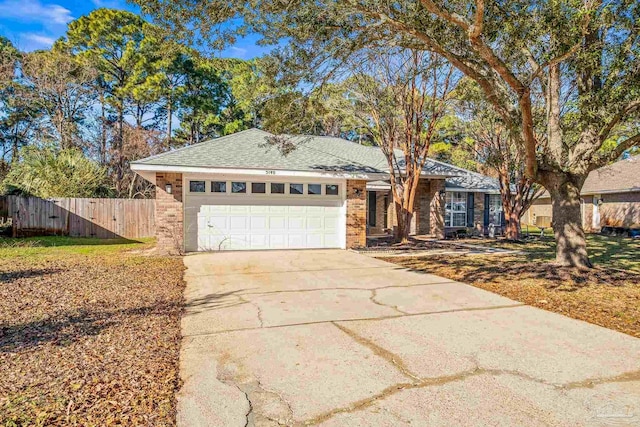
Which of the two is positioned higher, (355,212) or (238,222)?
(355,212)

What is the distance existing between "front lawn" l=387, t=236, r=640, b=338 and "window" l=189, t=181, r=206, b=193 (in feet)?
18.7

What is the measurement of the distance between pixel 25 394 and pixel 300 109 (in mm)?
7536

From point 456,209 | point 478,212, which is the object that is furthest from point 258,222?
point 478,212

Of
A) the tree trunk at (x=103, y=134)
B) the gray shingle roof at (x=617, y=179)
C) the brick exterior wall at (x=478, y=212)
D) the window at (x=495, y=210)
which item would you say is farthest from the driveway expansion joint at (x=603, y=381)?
the tree trunk at (x=103, y=134)

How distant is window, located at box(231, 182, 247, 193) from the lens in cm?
1216

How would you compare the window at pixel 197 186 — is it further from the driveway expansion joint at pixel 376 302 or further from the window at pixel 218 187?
the driveway expansion joint at pixel 376 302

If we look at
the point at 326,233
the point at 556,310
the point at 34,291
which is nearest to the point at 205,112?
the point at 326,233

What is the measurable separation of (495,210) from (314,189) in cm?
1202

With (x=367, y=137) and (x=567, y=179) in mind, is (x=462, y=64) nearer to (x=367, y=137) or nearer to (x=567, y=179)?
(x=567, y=179)

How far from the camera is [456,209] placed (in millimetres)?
19531

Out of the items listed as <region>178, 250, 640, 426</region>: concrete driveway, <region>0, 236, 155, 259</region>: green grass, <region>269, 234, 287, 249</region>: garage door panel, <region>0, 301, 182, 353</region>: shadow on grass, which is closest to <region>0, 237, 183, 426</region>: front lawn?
<region>0, 301, 182, 353</region>: shadow on grass

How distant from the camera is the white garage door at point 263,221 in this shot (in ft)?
39.1

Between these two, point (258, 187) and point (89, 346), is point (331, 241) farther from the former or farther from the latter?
point (89, 346)

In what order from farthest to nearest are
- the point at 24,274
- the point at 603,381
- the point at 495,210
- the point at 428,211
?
1. the point at 495,210
2. the point at 428,211
3. the point at 24,274
4. the point at 603,381
